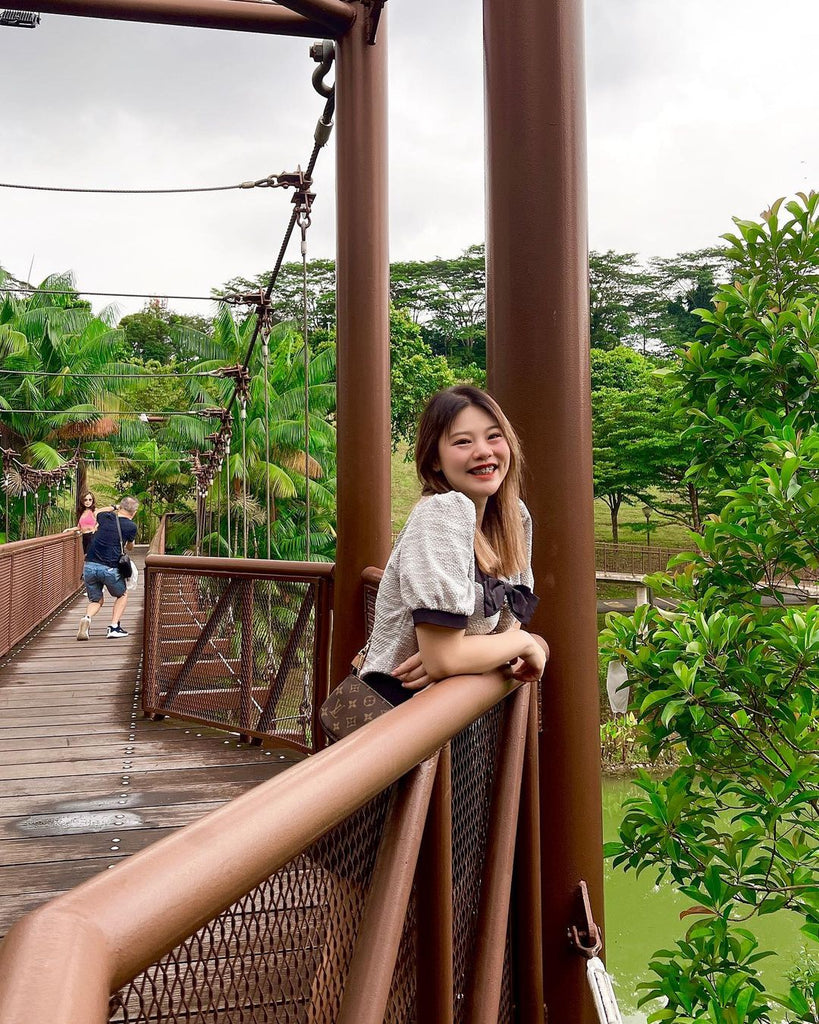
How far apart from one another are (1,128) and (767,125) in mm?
38514

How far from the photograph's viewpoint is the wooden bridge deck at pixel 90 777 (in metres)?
2.42

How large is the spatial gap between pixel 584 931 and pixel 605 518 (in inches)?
1318

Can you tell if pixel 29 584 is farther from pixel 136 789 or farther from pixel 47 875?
pixel 47 875

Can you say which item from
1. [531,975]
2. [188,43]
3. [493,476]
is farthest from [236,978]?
[188,43]

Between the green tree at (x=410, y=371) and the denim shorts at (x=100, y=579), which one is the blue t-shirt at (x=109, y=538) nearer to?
the denim shorts at (x=100, y=579)

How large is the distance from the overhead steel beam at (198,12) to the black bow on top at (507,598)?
9.49 ft

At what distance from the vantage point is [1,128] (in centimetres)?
3822

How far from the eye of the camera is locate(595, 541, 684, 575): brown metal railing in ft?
81.9

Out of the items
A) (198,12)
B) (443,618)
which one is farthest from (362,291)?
(443,618)

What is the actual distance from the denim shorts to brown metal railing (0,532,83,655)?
1.63 feet

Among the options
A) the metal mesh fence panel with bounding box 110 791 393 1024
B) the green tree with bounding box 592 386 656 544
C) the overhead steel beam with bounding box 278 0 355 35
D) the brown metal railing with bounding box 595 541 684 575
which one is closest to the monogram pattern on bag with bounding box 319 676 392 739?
the metal mesh fence panel with bounding box 110 791 393 1024

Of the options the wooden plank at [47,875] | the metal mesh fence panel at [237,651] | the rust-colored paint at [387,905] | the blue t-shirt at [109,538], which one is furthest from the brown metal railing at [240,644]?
the blue t-shirt at [109,538]

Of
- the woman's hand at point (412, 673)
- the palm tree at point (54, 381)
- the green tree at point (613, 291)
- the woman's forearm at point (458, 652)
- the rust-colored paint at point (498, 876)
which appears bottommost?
the rust-colored paint at point (498, 876)

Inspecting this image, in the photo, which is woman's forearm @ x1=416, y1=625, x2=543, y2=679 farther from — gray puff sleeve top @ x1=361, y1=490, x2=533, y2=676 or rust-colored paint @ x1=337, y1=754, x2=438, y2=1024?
rust-colored paint @ x1=337, y1=754, x2=438, y2=1024
